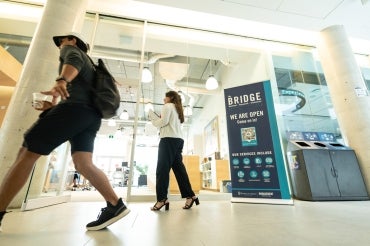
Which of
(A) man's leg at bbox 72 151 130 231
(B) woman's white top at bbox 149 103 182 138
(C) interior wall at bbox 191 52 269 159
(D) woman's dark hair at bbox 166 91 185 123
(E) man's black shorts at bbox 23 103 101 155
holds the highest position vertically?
(C) interior wall at bbox 191 52 269 159

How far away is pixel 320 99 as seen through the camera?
4543 mm

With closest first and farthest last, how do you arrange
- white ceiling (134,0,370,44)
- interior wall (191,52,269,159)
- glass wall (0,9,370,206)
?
1. white ceiling (134,0,370,44)
2. glass wall (0,9,370,206)
3. interior wall (191,52,269,159)

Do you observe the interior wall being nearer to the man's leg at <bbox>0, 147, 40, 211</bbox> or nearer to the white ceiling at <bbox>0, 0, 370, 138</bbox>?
the white ceiling at <bbox>0, 0, 370, 138</bbox>

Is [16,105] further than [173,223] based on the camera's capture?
Yes

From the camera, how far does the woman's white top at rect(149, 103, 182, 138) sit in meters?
2.16

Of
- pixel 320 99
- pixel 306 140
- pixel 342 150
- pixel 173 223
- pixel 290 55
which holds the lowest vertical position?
pixel 173 223

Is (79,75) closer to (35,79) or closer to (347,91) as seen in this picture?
(35,79)

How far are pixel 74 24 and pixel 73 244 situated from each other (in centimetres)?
281

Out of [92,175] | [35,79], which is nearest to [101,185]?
[92,175]

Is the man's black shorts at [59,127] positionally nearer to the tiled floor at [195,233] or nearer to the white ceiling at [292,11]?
the tiled floor at [195,233]

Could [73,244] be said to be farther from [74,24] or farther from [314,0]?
[314,0]

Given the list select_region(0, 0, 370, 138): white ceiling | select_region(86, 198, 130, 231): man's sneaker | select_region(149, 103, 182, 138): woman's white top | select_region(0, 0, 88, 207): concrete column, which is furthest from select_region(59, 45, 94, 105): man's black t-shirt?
select_region(0, 0, 370, 138): white ceiling

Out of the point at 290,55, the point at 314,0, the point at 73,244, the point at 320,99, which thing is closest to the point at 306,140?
the point at 320,99

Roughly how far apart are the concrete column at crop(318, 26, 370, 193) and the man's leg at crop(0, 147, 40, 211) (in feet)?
14.7
